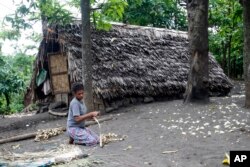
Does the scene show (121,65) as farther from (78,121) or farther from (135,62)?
(78,121)

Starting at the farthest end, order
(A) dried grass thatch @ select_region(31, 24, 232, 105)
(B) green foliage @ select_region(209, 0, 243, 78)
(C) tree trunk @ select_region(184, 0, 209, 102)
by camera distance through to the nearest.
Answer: (B) green foliage @ select_region(209, 0, 243, 78)
(A) dried grass thatch @ select_region(31, 24, 232, 105)
(C) tree trunk @ select_region(184, 0, 209, 102)

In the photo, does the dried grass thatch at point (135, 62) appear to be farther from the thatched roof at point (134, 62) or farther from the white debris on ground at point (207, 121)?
the white debris on ground at point (207, 121)

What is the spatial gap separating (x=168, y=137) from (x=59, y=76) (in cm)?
715

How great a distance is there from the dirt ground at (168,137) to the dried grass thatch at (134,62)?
1.32 m

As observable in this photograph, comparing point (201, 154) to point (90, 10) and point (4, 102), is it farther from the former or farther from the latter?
point (4, 102)

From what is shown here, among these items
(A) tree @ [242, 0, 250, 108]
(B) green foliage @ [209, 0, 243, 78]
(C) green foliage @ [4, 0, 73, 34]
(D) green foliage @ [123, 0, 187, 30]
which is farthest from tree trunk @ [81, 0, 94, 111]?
(B) green foliage @ [209, 0, 243, 78]

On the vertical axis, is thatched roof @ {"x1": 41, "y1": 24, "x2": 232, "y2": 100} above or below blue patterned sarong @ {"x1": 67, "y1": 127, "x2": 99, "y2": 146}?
above

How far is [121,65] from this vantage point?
12.0 meters

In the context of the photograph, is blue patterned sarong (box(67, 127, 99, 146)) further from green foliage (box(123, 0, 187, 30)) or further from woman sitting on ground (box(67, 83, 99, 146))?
green foliage (box(123, 0, 187, 30))

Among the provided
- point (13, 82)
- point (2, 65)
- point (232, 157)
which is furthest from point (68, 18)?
point (13, 82)

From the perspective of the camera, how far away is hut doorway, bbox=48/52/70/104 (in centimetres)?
1282

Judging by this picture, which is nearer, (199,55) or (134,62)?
(199,55)

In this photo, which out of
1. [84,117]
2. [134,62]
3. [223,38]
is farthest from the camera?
[223,38]

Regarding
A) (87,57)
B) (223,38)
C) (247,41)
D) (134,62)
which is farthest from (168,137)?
(223,38)
